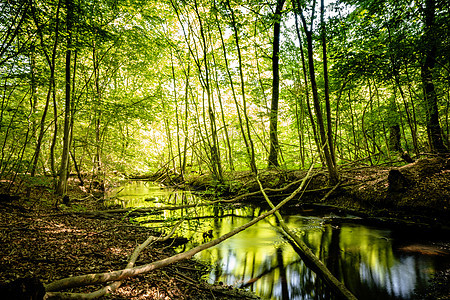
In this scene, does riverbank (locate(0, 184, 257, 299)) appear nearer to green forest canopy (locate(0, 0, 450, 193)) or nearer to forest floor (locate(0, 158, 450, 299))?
forest floor (locate(0, 158, 450, 299))

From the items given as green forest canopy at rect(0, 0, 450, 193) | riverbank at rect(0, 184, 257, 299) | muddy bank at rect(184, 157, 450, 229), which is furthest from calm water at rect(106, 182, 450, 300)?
green forest canopy at rect(0, 0, 450, 193)

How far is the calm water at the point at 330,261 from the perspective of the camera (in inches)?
136

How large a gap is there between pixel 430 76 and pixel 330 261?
25.0 ft

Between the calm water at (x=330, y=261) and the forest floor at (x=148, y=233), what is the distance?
405mm

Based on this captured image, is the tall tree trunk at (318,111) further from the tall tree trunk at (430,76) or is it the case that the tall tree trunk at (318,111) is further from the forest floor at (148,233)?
the tall tree trunk at (430,76)

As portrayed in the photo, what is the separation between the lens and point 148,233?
5387mm

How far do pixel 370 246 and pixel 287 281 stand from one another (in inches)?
100

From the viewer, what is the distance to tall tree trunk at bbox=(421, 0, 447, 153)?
479 cm

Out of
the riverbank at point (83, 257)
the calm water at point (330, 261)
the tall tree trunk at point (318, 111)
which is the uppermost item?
the tall tree trunk at point (318, 111)

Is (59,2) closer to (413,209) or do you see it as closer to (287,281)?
(287,281)

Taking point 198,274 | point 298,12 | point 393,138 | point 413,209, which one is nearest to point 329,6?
point 298,12

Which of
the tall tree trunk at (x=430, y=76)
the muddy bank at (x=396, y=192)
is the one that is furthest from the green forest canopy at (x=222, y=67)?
the muddy bank at (x=396, y=192)

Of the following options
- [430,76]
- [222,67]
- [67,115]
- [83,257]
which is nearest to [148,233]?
[83,257]

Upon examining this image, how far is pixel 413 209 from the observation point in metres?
5.29
